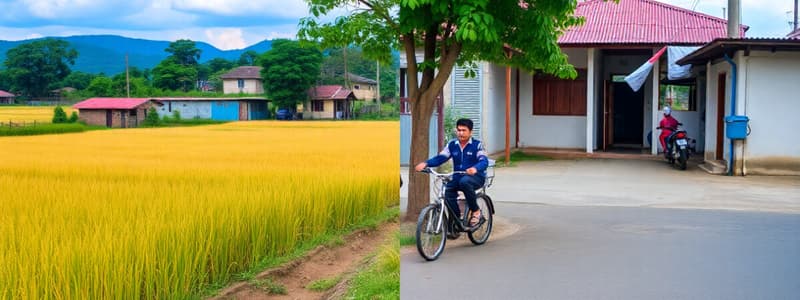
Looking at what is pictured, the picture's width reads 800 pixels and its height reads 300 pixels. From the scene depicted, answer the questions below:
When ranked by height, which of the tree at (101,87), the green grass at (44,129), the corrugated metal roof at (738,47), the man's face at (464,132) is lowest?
the man's face at (464,132)

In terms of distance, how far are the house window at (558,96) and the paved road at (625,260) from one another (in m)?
4.73

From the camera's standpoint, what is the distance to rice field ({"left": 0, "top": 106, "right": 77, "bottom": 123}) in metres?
1.78

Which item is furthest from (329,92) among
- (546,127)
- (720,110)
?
(720,110)

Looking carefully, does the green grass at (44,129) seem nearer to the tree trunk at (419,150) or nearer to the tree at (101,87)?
the tree at (101,87)

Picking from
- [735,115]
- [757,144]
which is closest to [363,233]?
[757,144]

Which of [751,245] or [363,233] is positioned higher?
[363,233]

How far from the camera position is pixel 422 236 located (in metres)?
3.54

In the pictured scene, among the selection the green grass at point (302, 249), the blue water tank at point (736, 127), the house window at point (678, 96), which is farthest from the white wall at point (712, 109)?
the green grass at point (302, 249)

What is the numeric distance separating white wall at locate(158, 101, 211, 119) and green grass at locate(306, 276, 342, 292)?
3.57 ft

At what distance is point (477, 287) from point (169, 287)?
1571 mm

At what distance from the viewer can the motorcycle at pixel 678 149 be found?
9461 mm

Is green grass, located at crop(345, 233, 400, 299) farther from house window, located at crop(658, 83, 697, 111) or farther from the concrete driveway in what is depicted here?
house window, located at crop(658, 83, 697, 111)

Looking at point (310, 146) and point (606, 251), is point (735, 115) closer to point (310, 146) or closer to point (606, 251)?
point (606, 251)

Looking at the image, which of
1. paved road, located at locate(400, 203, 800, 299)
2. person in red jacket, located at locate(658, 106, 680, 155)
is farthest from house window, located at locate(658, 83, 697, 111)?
paved road, located at locate(400, 203, 800, 299)
